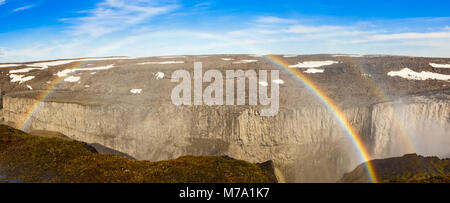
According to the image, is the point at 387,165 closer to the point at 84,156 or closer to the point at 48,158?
the point at 84,156

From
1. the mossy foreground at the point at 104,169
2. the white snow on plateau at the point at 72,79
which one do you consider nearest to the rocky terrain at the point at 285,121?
the white snow on plateau at the point at 72,79

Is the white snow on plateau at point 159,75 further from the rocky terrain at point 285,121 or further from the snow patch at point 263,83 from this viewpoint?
the snow patch at point 263,83

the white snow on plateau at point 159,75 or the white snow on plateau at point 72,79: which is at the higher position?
the white snow on plateau at point 159,75

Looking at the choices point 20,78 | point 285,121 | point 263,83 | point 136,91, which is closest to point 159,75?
point 136,91

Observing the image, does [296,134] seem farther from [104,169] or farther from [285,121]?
[104,169]

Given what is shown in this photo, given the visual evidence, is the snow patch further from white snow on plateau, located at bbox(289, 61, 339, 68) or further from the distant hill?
the distant hill
